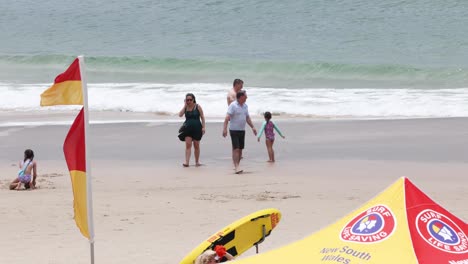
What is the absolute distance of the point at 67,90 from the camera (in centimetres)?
811

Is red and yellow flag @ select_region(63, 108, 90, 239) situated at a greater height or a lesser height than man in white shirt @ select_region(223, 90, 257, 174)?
lesser

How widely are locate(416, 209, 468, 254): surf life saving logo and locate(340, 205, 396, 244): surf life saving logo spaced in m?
0.21

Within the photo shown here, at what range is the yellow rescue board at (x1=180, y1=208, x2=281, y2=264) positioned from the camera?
8812 mm

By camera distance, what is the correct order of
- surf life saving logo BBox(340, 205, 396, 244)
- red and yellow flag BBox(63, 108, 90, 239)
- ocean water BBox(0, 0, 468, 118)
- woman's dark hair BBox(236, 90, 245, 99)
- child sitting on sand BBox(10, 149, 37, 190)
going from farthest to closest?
ocean water BBox(0, 0, 468, 118) → woman's dark hair BBox(236, 90, 245, 99) → child sitting on sand BBox(10, 149, 37, 190) → red and yellow flag BBox(63, 108, 90, 239) → surf life saving logo BBox(340, 205, 396, 244)

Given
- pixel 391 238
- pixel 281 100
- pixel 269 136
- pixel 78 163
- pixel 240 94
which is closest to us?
pixel 391 238

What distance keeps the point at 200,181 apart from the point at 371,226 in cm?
693

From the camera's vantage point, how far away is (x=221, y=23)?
3694 cm

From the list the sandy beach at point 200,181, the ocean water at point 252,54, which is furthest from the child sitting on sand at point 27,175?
the ocean water at point 252,54

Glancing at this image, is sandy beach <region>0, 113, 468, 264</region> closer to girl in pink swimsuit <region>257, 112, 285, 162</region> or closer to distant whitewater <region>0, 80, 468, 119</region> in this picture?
girl in pink swimsuit <region>257, 112, 285, 162</region>

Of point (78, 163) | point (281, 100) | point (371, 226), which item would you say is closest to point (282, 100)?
point (281, 100)

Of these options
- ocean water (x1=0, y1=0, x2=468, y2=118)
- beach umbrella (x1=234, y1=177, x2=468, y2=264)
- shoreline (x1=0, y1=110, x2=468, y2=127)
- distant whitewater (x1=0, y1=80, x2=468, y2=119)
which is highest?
ocean water (x1=0, y1=0, x2=468, y2=118)

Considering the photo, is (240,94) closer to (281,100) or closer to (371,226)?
(371,226)

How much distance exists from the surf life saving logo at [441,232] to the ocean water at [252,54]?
13.7 meters

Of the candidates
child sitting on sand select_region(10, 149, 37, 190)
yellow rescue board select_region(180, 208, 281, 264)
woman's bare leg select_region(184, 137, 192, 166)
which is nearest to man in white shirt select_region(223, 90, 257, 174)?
woman's bare leg select_region(184, 137, 192, 166)
